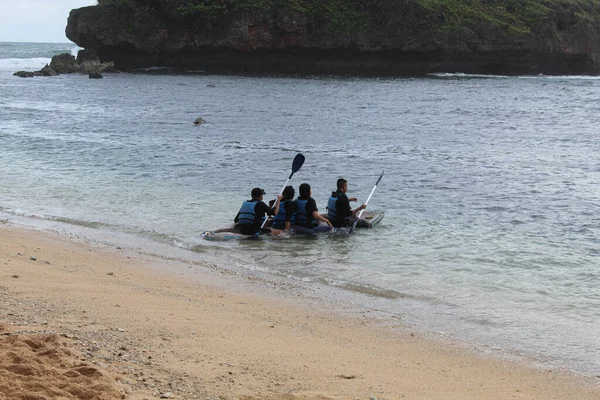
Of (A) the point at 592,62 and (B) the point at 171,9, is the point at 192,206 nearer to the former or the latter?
(B) the point at 171,9

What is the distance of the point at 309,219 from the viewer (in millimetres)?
14609

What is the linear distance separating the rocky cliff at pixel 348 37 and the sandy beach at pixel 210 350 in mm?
65318

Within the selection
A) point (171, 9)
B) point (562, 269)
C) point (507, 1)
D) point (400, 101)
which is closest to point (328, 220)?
point (562, 269)

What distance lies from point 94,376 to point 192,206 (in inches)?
452

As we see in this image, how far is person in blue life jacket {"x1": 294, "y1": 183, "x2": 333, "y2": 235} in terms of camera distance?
14.6 metres

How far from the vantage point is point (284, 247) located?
44.3 ft

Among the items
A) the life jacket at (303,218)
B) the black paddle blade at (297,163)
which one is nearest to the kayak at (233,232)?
the life jacket at (303,218)

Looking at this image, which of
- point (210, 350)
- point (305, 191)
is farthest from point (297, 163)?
point (210, 350)

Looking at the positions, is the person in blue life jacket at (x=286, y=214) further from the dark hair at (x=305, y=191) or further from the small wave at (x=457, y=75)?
the small wave at (x=457, y=75)

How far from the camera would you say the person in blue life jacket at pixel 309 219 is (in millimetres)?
14570

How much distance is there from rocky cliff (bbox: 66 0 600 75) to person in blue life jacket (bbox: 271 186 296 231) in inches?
2363

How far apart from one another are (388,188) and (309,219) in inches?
214

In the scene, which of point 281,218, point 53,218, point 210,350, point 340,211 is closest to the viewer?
point 210,350

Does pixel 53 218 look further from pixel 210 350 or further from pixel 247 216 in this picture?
pixel 210 350
